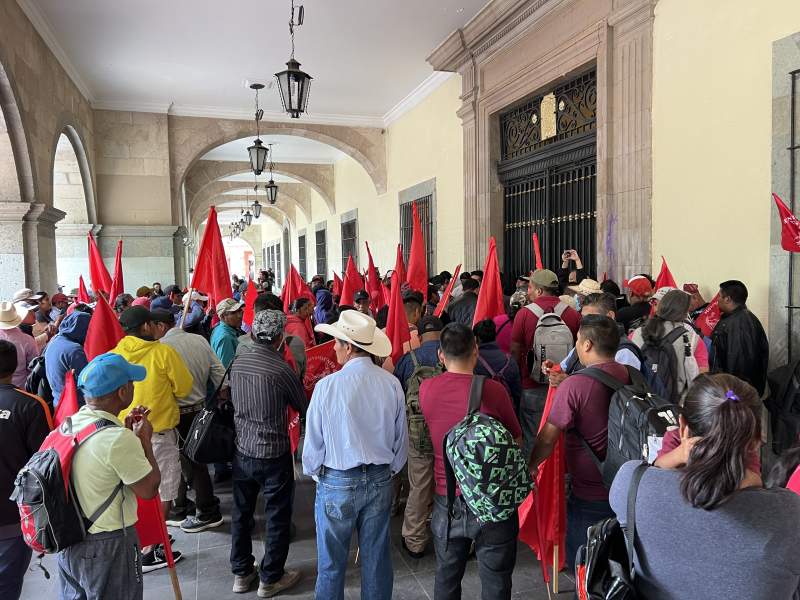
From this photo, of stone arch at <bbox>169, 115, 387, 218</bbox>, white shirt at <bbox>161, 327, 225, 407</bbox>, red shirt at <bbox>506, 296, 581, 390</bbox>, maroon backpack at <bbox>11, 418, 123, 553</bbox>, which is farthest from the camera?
stone arch at <bbox>169, 115, 387, 218</bbox>

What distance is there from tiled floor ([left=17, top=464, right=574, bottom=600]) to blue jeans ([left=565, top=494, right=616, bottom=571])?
0.58m

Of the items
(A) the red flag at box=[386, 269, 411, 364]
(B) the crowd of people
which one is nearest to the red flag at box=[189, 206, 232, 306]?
(B) the crowd of people

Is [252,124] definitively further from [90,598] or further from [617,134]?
[90,598]

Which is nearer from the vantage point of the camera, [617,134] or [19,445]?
[19,445]

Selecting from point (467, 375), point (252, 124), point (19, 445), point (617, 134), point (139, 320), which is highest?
point (252, 124)

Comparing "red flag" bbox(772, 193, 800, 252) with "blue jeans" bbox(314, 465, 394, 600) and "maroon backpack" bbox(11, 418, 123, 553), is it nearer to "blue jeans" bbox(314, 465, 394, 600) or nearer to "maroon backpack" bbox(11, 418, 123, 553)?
"blue jeans" bbox(314, 465, 394, 600)

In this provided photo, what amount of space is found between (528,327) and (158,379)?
8.52 ft

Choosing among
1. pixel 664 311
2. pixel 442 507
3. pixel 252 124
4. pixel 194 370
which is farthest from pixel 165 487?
pixel 252 124

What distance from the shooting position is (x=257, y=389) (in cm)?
296

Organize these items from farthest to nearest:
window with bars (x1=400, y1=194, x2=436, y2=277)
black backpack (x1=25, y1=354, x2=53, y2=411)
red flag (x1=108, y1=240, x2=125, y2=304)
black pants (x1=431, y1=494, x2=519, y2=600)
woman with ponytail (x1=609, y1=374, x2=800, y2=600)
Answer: window with bars (x1=400, y1=194, x2=436, y2=277) < red flag (x1=108, y1=240, x2=125, y2=304) < black backpack (x1=25, y1=354, x2=53, y2=411) < black pants (x1=431, y1=494, x2=519, y2=600) < woman with ponytail (x1=609, y1=374, x2=800, y2=600)

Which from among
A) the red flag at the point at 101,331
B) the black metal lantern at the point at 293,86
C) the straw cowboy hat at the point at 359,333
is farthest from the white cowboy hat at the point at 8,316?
the black metal lantern at the point at 293,86

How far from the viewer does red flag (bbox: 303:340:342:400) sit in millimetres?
4488

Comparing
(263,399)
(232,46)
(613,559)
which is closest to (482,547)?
(613,559)

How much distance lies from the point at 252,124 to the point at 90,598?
11821mm
